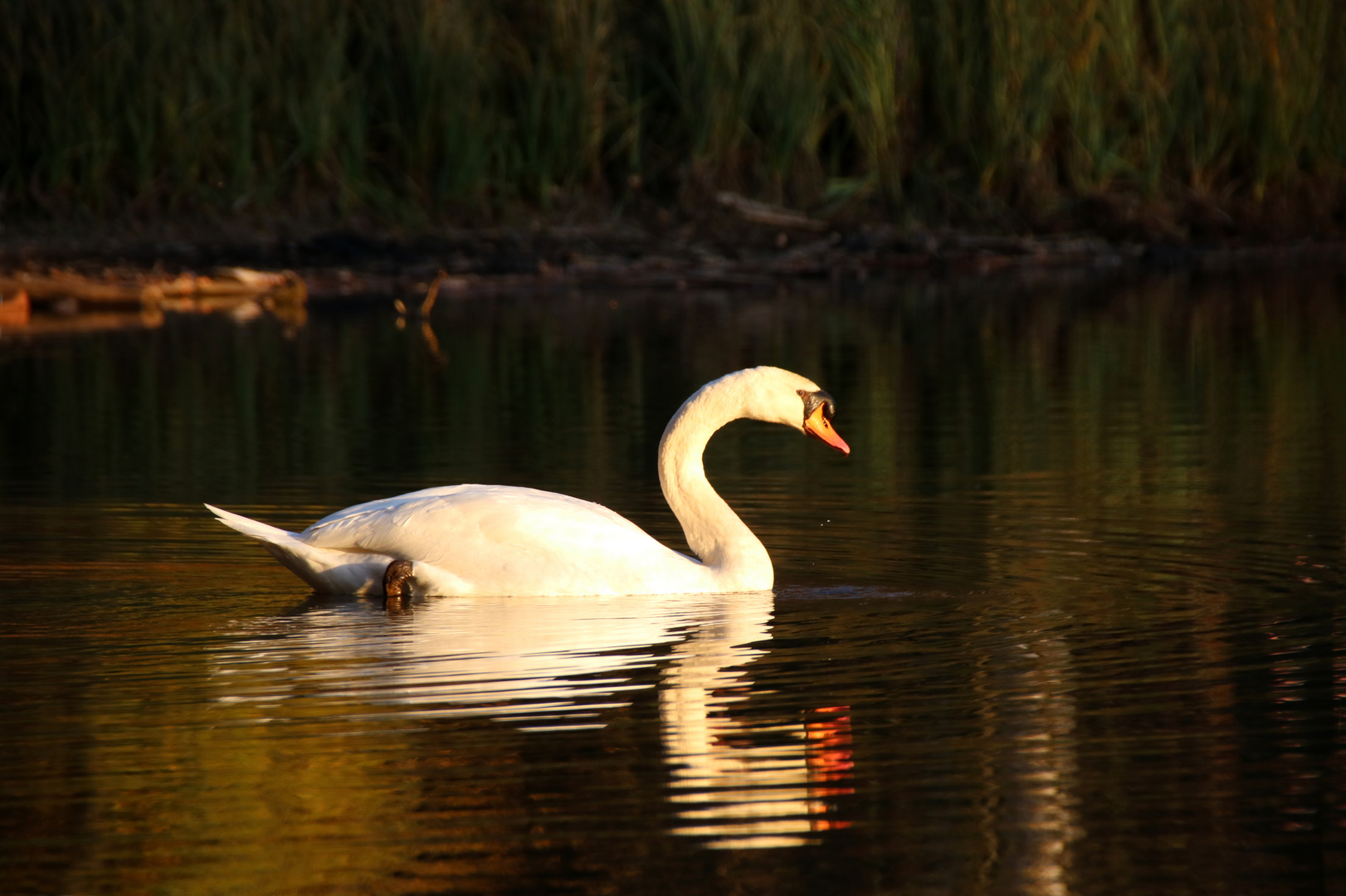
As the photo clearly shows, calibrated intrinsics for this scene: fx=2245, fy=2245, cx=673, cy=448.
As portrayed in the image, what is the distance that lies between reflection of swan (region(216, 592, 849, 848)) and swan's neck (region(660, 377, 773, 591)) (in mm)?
116

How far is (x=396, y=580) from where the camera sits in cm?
749

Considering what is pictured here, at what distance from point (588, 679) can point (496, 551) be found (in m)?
1.46

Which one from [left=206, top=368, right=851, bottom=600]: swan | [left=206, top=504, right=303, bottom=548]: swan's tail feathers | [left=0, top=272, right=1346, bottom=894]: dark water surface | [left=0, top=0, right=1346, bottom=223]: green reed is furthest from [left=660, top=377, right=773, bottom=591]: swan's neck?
[left=0, top=0, right=1346, bottom=223]: green reed

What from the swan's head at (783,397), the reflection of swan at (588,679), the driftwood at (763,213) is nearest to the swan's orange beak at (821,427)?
the swan's head at (783,397)

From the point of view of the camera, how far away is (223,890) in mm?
4324

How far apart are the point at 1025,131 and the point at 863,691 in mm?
18348

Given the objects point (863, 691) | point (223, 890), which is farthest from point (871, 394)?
point (223, 890)

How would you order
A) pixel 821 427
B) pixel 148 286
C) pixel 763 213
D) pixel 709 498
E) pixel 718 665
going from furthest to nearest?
pixel 763 213, pixel 148 286, pixel 821 427, pixel 709 498, pixel 718 665

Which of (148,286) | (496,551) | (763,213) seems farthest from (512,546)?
(763,213)

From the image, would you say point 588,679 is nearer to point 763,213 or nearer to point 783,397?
point 783,397

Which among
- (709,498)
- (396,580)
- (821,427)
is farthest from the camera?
(821,427)

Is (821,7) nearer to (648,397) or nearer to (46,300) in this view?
(46,300)

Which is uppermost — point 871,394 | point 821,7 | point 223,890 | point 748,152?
point 821,7

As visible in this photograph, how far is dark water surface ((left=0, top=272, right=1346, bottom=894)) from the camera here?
455 cm
